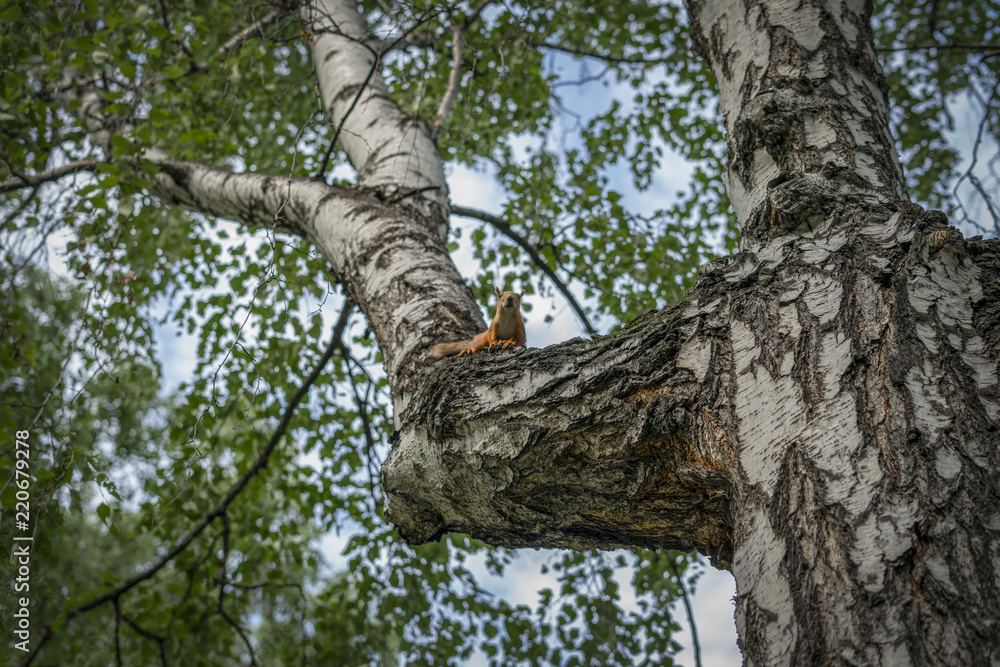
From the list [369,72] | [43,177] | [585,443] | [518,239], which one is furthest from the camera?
[518,239]

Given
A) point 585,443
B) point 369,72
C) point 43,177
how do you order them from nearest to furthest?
point 585,443
point 369,72
point 43,177

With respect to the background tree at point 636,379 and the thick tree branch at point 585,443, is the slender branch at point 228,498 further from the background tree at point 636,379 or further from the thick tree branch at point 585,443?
the thick tree branch at point 585,443

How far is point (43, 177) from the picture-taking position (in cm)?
351

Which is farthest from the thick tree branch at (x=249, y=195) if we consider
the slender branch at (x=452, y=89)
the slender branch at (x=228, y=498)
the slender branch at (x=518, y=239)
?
the slender branch at (x=518, y=239)

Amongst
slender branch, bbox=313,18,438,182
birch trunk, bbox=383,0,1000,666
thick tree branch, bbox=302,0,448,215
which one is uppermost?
thick tree branch, bbox=302,0,448,215

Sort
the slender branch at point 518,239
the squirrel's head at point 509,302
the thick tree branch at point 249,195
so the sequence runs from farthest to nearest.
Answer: the slender branch at point 518,239
the squirrel's head at point 509,302
the thick tree branch at point 249,195

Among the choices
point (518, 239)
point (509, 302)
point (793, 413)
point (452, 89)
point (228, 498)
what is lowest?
point (793, 413)

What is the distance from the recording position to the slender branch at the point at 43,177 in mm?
3342

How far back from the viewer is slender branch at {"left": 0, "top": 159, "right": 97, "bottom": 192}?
132 inches

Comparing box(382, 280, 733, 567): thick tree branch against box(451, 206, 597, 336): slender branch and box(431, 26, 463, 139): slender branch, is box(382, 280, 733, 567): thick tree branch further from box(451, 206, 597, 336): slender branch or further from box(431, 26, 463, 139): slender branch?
box(451, 206, 597, 336): slender branch

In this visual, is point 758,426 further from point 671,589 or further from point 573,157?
point 573,157

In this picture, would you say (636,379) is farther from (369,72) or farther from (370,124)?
(370,124)

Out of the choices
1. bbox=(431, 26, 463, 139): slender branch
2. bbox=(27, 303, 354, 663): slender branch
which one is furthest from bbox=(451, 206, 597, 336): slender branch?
bbox=(27, 303, 354, 663): slender branch

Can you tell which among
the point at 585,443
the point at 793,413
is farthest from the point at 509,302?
the point at 793,413
